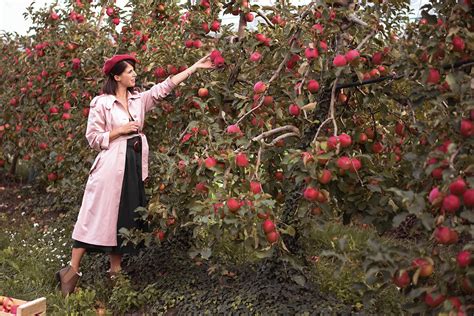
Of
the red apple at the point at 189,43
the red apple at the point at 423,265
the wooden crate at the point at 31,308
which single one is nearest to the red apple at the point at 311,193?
the red apple at the point at 423,265

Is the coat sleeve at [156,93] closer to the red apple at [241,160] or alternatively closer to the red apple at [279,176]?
the red apple at [279,176]

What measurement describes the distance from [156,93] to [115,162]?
50 centimetres

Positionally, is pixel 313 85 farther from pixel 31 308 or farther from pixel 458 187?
pixel 31 308

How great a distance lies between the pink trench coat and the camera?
4141mm

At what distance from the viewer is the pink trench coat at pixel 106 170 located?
414 centimetres

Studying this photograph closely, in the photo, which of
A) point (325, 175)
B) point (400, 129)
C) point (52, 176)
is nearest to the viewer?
point (325, 175)

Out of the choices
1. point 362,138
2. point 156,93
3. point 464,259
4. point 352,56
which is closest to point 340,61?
point 352,56

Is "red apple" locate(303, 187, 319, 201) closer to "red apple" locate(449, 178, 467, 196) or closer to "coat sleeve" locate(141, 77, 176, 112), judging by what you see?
"red apple" locate(449, 178, 467, 196)

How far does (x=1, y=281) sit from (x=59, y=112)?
84.2 inches

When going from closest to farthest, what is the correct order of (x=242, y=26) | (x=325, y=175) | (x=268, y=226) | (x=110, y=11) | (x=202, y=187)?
(x=325, y=175), (x=268, y=226), (x=202, y=187), (x=242, y=26), (x=110, y=11)

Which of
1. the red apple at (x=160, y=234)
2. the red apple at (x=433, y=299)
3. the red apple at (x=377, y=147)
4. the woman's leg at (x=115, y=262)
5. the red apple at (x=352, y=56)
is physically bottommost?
the woman's leg at (x=115, y=262)

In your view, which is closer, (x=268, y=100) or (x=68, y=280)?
(x=268, y=100)

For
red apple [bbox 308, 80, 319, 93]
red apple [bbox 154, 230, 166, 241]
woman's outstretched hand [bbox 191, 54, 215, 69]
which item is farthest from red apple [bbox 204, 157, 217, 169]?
red apple [bbox 154, 230, 166, 241]

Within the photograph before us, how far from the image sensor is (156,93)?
13.8ft
